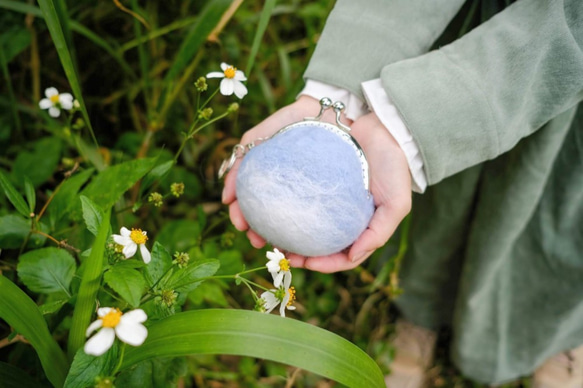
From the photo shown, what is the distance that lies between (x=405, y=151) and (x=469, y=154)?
117 mm

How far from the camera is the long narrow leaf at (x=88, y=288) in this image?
57cm

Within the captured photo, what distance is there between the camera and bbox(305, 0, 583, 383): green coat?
81 cm

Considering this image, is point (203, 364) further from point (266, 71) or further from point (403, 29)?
point (266, 71)

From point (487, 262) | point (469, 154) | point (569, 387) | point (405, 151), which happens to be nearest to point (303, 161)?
point (405, 151)

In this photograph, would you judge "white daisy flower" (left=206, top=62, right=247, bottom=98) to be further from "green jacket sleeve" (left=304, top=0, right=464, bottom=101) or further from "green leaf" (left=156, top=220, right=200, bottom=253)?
"green leaf" (left=156, top=220, right=200, bottom=253)

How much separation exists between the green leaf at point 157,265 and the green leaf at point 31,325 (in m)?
0.15

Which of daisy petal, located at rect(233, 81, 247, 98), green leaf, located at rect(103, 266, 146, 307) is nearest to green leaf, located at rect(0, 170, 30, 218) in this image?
green leaf, located at rect(103, 266, 146, 307)

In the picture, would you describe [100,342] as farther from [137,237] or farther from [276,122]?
[276,122]

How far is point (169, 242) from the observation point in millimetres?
1031

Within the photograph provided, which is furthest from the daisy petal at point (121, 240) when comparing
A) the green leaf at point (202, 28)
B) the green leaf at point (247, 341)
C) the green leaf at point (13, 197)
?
the green leaf at point (202, 28)

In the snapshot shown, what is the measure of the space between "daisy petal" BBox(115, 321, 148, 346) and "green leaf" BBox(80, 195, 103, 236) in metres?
0.16

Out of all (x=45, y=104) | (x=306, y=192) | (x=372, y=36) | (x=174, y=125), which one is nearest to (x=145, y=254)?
(x=306, y=192)

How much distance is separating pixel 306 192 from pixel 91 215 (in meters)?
0.30

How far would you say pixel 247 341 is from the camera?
0.59 metres
